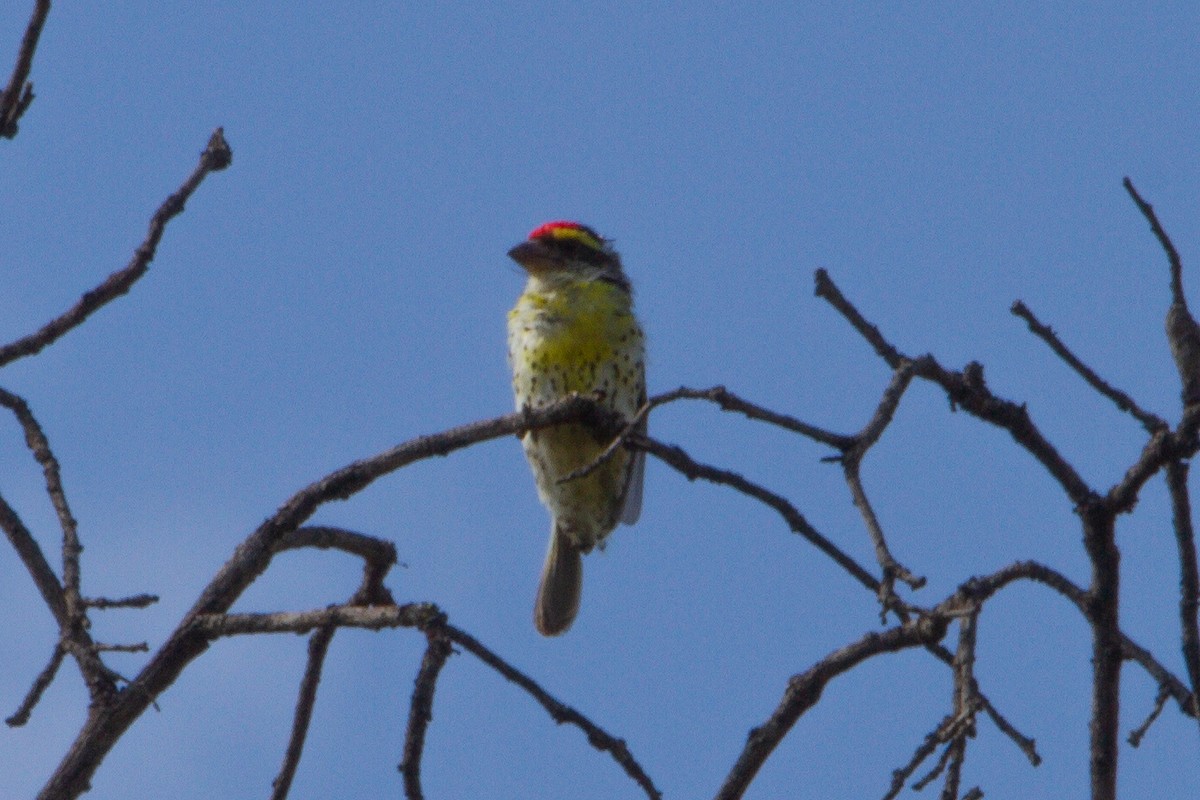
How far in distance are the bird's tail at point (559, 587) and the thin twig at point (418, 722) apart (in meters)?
4.83

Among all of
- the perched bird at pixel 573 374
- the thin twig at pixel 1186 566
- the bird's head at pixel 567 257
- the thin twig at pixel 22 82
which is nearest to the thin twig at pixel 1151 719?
the thin twig at pixel 1186 566

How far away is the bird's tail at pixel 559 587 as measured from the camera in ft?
25.4

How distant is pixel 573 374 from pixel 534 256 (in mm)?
921

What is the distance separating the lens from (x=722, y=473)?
2982 mm

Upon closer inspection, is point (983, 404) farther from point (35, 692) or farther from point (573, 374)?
point (573, 374)

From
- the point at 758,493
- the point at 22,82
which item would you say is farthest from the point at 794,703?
the point at 22,82

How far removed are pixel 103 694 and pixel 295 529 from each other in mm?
625

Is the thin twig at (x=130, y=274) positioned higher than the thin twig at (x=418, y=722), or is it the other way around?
the thin twig at (x=130, y=274)

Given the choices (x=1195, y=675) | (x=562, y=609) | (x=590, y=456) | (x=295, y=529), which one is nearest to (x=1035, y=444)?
(x=1195, y=675)

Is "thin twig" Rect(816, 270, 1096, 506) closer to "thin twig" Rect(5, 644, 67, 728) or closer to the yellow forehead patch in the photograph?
"thin twig" Rect(5, 644, 67, 728)

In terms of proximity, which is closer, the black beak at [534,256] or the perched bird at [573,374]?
the perched bird at [573,374]

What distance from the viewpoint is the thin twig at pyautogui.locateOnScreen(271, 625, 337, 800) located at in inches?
140

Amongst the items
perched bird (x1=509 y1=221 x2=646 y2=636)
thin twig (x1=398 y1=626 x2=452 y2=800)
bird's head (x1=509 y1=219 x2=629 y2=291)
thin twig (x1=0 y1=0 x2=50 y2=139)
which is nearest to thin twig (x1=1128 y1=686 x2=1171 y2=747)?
thin twig (x1=398 y1=626 x2=452 y2=800)

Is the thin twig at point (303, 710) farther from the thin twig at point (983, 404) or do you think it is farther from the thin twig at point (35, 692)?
the thin twig at point (983, 404)
